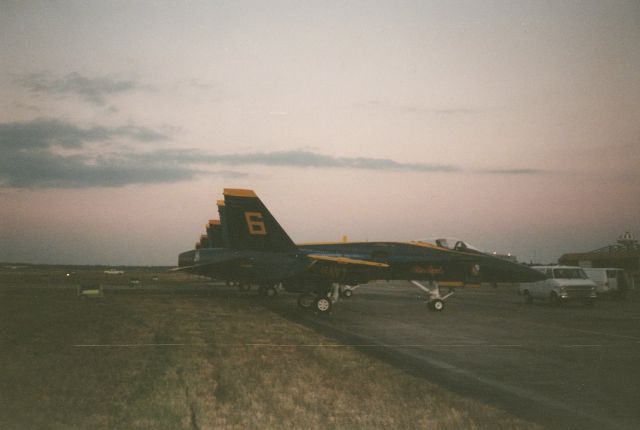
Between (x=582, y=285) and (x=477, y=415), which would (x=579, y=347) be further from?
(x=582, y=285)

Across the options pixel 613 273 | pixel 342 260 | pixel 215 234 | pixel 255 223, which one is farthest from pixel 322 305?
pixel 613 273

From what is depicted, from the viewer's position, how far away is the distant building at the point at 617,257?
58156mm

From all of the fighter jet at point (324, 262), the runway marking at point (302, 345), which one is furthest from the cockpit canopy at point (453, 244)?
the runway marking at point (302, 345)

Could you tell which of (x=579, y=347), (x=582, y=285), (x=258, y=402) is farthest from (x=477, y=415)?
(x=582, y=285)

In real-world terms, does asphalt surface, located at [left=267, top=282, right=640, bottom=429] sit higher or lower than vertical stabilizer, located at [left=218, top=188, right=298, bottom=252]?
lower

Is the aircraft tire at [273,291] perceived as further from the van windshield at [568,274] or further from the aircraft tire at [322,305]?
the van windshield at [568,274]

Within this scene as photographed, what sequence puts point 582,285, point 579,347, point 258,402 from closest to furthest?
point 258,402
point 579,347
point 582,285

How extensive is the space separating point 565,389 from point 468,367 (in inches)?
81.3

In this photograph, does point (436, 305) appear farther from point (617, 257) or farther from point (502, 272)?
point (617, 257)

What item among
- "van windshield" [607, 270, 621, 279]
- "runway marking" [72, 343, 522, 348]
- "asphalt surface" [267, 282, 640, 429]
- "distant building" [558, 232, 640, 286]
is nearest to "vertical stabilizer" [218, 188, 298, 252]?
"asphalt surface" [267, 282, 640, 429]

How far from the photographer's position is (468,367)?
10047 millimetres

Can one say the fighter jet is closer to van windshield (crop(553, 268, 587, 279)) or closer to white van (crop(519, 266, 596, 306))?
white van (crop(519, 266, 596, 306))

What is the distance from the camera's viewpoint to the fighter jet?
68.8 feet

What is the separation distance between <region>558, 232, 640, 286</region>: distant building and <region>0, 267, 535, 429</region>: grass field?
5264cm
